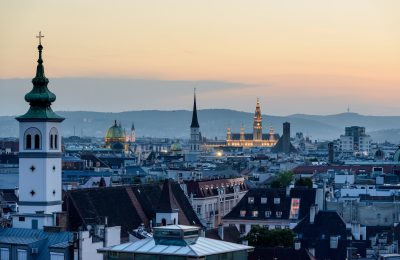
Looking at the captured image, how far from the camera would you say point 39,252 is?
210 feet

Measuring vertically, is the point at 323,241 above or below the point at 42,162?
below

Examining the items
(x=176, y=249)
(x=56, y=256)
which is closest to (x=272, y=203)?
(x=56, y=256)

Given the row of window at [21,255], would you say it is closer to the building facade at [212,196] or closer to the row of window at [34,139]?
the row of window at [34,139]

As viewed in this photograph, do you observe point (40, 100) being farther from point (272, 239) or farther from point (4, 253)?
point (272, 239)

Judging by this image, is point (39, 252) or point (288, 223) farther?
point (288, 223)

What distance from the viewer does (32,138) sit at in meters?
73.6

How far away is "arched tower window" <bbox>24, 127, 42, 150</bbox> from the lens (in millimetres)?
73400

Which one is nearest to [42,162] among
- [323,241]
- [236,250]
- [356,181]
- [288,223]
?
[323,241]

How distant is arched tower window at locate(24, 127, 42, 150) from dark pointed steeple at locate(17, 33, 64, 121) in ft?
2.46

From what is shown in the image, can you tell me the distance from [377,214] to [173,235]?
67.2m

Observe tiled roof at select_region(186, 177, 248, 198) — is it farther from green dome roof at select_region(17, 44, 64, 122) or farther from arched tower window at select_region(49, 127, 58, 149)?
arched tower window at select_region(49, 127, 58, 149)

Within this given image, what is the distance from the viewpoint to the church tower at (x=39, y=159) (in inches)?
2867

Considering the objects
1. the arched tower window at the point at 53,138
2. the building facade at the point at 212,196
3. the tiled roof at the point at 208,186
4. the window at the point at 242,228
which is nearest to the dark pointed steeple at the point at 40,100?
the arched tower window at the point at 53,138

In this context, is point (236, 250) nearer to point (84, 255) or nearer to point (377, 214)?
point (84, 255)
